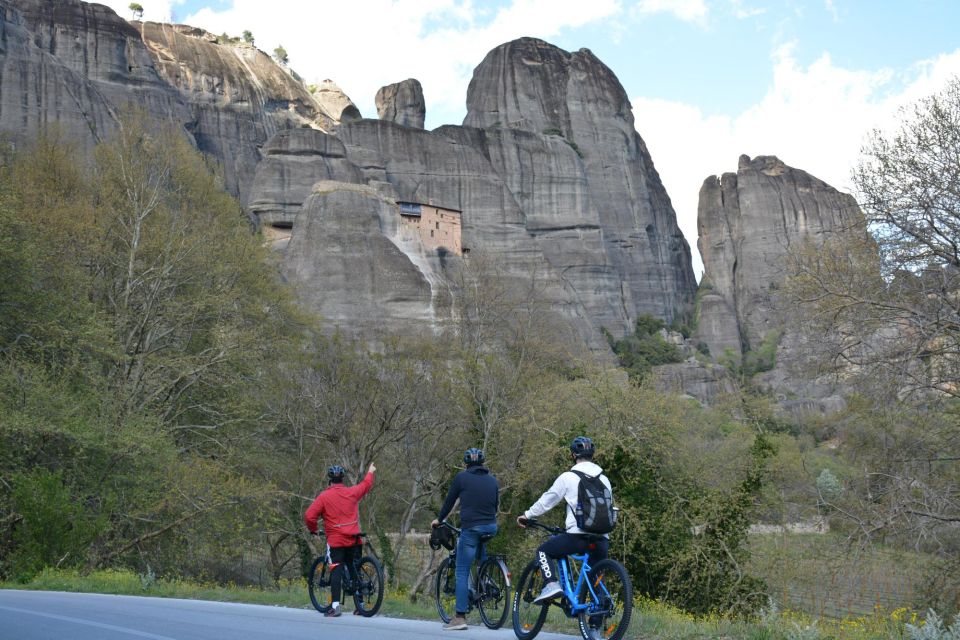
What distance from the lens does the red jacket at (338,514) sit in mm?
9102

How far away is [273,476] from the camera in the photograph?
2584 cm

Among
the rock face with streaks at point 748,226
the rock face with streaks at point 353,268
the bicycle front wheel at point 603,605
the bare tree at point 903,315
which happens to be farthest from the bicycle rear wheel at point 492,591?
the rock face with streaks at point 748,226

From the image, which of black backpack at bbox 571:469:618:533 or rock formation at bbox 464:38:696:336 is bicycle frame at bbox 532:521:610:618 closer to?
black backpack at bbox 571:469:618:533

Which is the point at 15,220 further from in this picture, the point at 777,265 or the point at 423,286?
the point at 423,286

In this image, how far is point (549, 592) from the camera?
22.2 feet

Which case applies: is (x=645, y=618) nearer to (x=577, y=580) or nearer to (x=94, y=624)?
(x=577, y=580)

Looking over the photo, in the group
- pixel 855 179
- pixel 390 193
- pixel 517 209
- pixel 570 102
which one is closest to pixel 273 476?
pixel 855 179

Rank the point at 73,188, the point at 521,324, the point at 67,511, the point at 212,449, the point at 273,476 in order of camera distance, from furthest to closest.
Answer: the point at 521,324 < the point at 73,188 < the point at 273,476 < the point at 212,449 < the point at 67,511

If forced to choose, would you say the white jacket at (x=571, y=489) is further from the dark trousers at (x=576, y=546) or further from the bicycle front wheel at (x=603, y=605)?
the bicycle front wheel at (x=603, y=605)

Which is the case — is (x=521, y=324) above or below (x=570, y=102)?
below

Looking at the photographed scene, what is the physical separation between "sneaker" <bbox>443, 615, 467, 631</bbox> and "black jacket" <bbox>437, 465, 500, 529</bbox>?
76cm

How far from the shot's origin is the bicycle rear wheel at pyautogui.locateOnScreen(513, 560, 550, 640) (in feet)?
22.7

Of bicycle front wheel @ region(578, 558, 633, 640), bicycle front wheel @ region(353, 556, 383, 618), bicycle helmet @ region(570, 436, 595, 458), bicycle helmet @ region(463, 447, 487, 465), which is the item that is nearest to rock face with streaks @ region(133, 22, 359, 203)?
bicycle front wheel @ region(353, 556, 383, 618)

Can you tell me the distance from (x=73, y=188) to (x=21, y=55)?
129 ft
